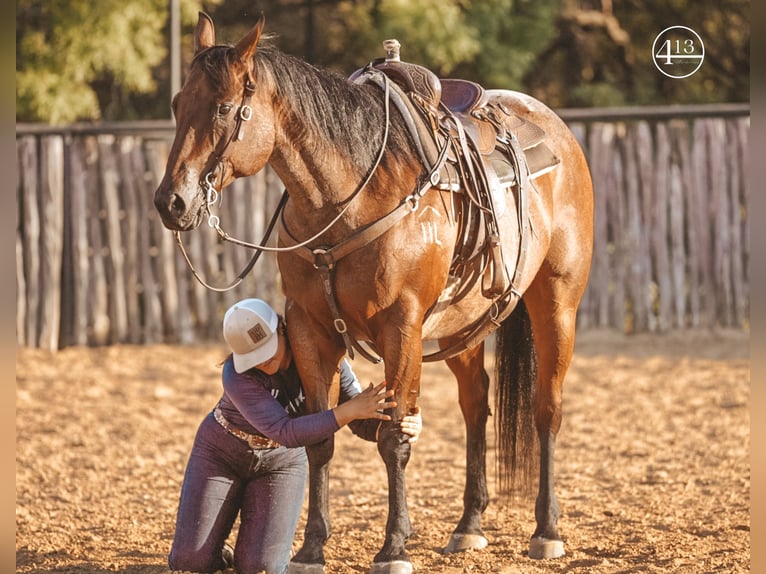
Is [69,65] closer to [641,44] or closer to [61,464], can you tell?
[61,464]

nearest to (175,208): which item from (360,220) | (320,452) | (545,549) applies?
(360,220)

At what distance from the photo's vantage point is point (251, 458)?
4191mm

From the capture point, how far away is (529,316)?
493 cm

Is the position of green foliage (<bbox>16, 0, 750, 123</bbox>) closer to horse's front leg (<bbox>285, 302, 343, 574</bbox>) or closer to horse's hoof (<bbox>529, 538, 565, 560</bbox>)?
horse's front leg (<bbox>285, 302, 343, 574</bbox>)

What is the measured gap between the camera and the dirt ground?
453cm

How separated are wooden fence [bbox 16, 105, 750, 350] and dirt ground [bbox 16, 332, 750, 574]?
50cm

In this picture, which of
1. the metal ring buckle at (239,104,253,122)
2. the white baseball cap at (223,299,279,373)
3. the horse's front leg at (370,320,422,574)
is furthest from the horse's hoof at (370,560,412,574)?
the metal ring buckle at (239,104,253,122)

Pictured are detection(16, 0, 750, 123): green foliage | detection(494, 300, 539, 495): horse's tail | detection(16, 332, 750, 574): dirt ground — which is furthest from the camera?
detection(16, 0, 750, 123): green foliage

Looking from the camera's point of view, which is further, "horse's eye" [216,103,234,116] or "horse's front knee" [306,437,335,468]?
"horse's front knee" [306,437,335,468]

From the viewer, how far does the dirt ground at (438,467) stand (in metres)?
4.53

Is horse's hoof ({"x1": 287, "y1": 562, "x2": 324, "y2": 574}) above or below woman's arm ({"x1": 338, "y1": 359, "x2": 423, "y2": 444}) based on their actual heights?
below

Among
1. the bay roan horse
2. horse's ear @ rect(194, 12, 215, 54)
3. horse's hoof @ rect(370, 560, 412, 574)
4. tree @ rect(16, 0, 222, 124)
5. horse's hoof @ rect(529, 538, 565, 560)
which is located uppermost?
tree @ rect(16, 0, 222, 124)

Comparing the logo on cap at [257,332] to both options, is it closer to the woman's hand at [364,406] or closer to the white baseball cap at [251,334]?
the white baseball cap at [251,334]

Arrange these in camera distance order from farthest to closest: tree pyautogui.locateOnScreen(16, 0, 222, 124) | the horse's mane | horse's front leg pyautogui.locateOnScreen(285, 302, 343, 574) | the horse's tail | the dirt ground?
tree pyautogui.locateOnScreen(16, 0, 222, 124), the horse's tail, the dirt ground, horse's front leg pyautogui.locateOnScreen(285, 302, 343, 574), the horse's mane
